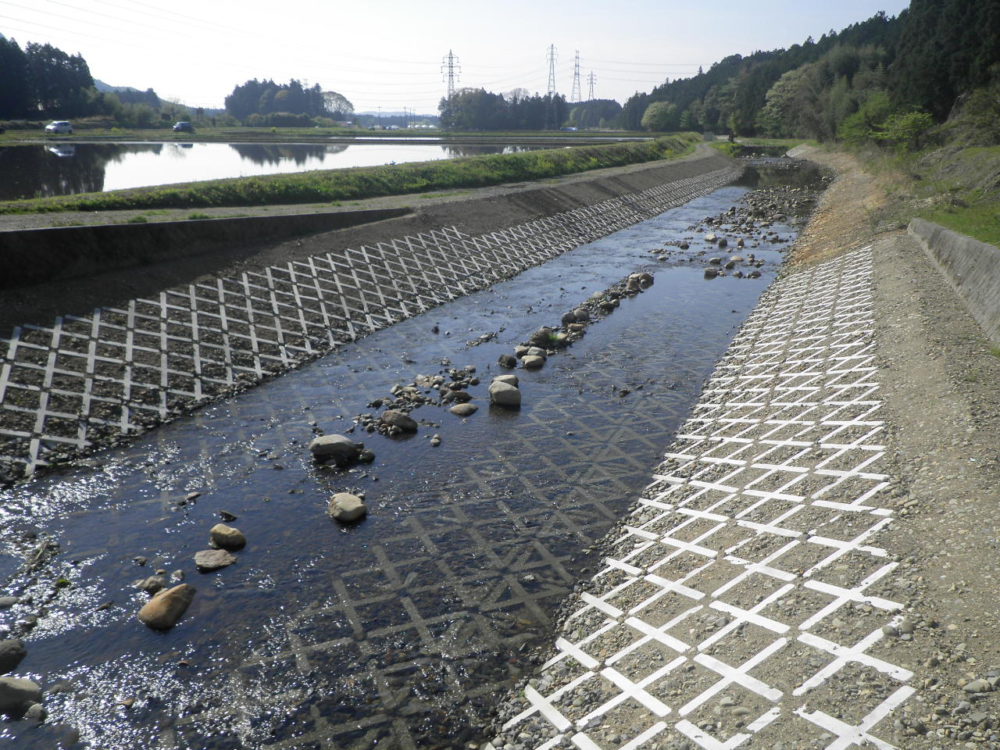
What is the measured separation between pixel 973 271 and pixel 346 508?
68.4 feet

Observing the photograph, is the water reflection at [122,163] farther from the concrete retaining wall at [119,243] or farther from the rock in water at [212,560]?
the rock in water at [212,560]

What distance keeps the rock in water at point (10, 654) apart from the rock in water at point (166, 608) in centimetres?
167

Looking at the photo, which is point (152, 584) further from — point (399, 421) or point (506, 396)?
point (506, 396)

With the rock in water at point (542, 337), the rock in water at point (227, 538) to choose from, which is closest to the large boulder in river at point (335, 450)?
the rock in water at point (227, 538)

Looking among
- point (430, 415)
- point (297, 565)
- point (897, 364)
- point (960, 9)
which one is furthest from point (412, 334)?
point (960, 9)

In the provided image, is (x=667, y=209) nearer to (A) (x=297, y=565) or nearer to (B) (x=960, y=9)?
(B) (x=960, y=9)

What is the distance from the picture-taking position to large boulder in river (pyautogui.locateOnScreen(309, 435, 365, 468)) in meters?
16.0

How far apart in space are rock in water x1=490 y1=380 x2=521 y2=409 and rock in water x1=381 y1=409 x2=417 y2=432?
288 centimetres

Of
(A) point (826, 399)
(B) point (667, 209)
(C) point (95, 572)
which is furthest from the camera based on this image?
(B) point (667, 209)

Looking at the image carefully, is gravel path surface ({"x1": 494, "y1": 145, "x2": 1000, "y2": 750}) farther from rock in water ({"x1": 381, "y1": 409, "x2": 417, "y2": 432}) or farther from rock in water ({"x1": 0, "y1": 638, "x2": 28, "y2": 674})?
rock in water ({"x1": 0, "y1": 638, "x2": 28, "y2": 674})

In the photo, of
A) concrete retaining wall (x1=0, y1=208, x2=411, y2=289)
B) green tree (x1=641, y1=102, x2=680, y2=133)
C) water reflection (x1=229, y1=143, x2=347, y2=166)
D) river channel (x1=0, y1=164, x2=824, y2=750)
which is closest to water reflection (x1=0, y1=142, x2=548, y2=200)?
water reflection (x1=229, y1=143, x2=347, y2=166)

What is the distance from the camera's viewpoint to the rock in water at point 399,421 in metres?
17.7

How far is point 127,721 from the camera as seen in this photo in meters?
8.83

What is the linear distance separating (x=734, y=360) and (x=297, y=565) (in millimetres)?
17270
